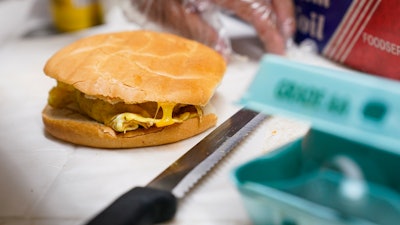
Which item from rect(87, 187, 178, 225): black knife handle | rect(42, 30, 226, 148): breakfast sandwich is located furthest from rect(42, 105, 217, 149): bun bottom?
rect(87, 187, 178, 225): black knife handle

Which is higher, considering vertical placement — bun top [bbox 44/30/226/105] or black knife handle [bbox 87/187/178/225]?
bun top [bbox 44/30/226/105]

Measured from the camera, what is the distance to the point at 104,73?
2.69 feet

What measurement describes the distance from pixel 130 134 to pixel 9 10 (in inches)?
27.3

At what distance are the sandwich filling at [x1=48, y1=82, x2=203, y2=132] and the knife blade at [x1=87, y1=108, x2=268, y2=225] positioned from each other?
0.19ft

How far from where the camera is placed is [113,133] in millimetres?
816

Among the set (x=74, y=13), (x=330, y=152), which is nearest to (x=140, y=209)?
(x=330, y=152)

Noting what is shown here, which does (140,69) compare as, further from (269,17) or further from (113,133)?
(269,17)

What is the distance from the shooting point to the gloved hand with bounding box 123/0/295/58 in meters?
1.10

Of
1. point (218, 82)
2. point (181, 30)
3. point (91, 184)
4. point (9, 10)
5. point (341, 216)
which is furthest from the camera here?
point (9, 10)

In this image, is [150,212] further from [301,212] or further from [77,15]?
[77,15]

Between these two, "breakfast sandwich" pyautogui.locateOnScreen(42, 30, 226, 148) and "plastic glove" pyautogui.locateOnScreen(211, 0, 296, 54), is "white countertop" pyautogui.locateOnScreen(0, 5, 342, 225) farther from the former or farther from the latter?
"plastic glove" pyautogui.locateOnScreen(211, 0, 296, 54)

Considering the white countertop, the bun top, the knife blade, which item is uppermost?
the bun top

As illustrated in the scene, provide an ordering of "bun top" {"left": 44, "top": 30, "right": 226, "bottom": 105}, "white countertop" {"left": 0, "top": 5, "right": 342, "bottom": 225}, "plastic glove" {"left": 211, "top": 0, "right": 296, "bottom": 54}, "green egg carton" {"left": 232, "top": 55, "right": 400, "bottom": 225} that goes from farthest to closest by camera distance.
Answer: "plastic glove" {"left": 211, "top": 0, "right": 296, "bottom": 54}
"bun top" {"left": 44, "top": 30, "right": 226, "bottom": 105}
"white countertop" {"left": 0, "top": 5, "right": 342, "bottom": 225}
"green egg carton" {"left": 232, "top": 55, "right": 400, "bottom": 225}

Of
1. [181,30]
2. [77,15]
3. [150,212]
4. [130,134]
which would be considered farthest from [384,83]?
[77,15]
